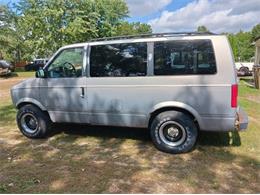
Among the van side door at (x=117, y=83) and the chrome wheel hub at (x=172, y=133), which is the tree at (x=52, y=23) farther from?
the chrome wheel hub at (x=172, y=133)

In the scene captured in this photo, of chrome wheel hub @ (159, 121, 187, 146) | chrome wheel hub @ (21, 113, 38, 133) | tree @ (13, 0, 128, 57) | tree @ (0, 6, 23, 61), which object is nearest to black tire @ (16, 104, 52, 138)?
chrome wheel hub @ (21, 113, 38, 133)

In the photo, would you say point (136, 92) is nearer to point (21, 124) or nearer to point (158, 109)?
point (158, 109)

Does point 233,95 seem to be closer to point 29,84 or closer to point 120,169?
point 120,169

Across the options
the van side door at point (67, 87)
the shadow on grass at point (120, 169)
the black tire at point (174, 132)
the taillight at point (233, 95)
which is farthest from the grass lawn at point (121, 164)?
the taillight at point (233, 95)

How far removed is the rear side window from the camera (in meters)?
5.33

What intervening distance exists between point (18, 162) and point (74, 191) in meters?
1.62

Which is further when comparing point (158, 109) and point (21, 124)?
point (21, 124)

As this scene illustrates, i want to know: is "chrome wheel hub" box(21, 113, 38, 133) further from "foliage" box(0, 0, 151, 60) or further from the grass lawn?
"foliage" box(0, 0, 151, 60)

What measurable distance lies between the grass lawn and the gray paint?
1.73 feet

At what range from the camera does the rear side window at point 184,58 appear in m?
5.33

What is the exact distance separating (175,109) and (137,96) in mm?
693

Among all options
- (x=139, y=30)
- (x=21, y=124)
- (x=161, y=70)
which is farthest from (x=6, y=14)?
(x=139, y=30)

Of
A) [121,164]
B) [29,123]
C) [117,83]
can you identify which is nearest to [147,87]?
[117,83]

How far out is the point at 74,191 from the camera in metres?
4.25
